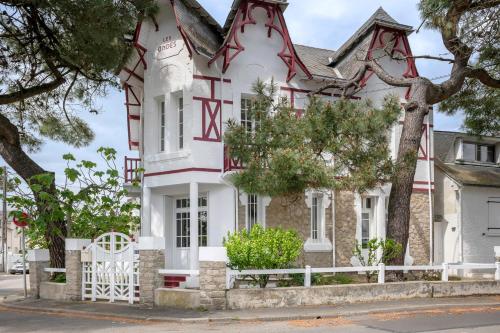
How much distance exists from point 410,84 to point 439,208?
27.0ft

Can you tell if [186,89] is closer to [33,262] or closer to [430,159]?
[33,262]

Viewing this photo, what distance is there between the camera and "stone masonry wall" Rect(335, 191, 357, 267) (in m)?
24.2

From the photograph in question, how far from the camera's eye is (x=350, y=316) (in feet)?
50.8

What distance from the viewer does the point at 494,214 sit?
28344mm

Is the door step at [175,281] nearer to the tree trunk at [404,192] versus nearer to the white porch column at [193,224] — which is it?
the white porch column at [193,224]

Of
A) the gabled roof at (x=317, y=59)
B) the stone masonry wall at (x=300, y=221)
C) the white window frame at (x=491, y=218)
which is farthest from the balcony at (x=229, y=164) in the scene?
Answer: the white window frame at (x=491, y=218)

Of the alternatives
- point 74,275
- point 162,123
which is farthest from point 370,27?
point 74,275

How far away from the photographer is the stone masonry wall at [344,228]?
24.2 meters

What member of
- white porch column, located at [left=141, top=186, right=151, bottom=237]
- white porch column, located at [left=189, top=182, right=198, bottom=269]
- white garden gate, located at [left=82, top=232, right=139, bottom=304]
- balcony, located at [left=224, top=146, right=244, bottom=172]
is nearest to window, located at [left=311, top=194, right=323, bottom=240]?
balcony, located at [left=224, top=146, right=244, bottom=172]

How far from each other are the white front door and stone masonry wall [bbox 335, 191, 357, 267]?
4.76 m

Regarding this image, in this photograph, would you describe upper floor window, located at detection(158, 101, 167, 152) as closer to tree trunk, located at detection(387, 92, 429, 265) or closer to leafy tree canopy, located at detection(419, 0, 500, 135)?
tree trunk, located at detection(387, 92, 429, 265)

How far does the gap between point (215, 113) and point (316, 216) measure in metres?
5.11

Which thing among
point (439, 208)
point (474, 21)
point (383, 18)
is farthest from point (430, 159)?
point (474, 21)

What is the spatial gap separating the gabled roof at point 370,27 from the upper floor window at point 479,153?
7255 mm
